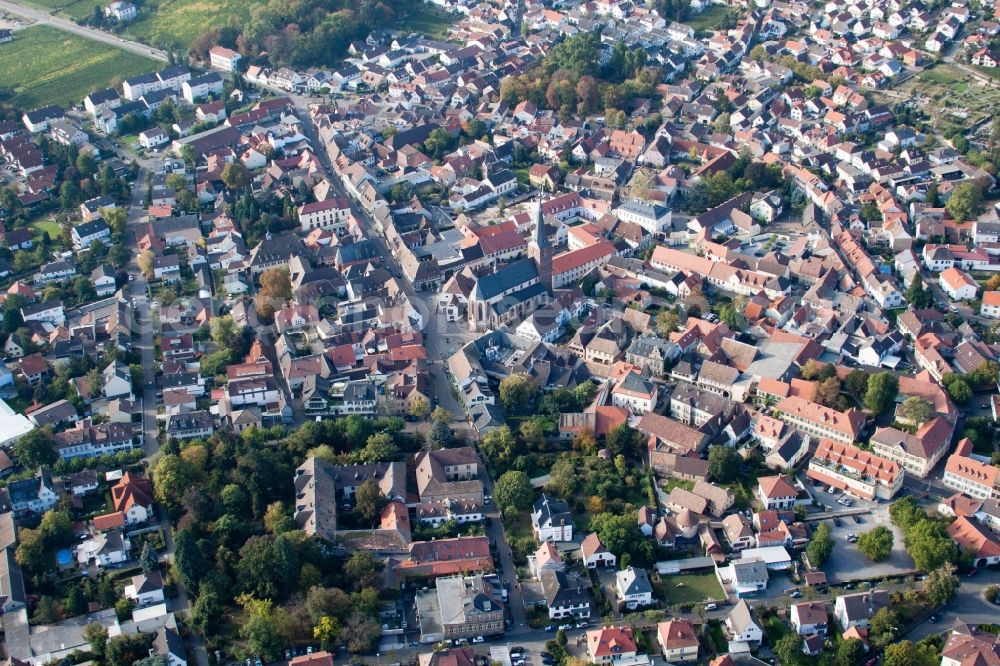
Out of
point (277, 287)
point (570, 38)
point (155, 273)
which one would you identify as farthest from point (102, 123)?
point (570, 38)

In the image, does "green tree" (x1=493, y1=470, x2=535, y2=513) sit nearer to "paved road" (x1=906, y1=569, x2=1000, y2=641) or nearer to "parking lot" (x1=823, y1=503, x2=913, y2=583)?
"parking lot" (x1=823, y1=503, x2=913, y2=583)

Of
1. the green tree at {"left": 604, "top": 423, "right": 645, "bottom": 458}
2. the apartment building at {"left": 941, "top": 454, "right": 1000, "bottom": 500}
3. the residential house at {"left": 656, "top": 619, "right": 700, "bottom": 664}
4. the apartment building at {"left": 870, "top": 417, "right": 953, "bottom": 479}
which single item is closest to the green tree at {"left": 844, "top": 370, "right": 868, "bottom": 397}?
the apartment building at {"left": 870, "top": 417, "right": 953, "bottom": 479}

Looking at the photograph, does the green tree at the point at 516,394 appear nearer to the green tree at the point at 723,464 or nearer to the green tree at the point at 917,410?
the green tree at the point at 723,464

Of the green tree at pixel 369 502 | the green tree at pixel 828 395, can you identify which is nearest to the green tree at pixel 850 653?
the green tree at pixel 828 395

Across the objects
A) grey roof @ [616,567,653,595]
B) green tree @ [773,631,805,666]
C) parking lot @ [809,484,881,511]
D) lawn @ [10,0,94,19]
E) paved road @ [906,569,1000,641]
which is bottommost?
paved road @ [906,569,1000,641]

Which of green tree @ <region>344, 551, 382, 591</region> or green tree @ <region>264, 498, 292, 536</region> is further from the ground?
green tree @ <region>264, 498, 292, 536</region>

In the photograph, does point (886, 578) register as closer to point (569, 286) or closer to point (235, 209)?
point (569, 286)

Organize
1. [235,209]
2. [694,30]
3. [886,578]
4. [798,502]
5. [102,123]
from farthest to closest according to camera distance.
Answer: [694,30] < [102,123] < [235,209] < [798,502] < [886,578]
